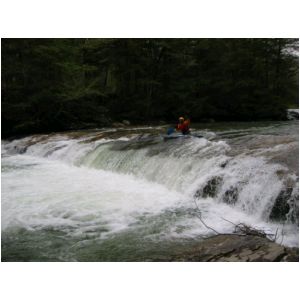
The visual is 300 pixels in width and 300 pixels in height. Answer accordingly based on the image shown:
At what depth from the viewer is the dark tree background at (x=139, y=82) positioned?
1460 cm

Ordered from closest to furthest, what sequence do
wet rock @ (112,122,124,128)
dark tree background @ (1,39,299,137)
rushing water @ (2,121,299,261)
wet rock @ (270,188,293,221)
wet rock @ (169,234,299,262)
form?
wet rock @ (169,234,299,262) < rushing water @ (2,121,299,261) < wet rock @ (270,188,293,221) < dark tree background @ (1,39,299,137) < wet rock @ (112,122,124,128)

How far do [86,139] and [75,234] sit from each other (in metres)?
7.17

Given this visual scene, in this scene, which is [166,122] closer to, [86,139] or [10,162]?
[86,139]

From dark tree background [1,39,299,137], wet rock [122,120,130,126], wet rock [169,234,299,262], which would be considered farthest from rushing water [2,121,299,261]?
wet rock [122,120,130,126]

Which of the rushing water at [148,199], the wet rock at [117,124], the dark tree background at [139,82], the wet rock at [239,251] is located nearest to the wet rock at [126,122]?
the wet rock at [117,124]

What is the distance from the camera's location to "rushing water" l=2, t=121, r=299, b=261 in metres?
4.70

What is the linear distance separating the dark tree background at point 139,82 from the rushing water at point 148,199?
596cm

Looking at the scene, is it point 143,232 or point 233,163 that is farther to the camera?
point 233,163

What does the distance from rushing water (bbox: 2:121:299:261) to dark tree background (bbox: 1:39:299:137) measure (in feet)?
19.6

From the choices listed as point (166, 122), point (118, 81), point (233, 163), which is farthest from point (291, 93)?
point (233, 163)

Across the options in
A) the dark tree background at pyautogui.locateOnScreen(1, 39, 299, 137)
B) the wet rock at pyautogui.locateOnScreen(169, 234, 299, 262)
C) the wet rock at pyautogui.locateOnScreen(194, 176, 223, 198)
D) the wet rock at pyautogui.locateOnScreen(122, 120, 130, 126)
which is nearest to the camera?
the wet rock at pyautogui.locateOnScreen(169, 234, 299, 262)

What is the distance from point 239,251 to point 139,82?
13.6 m

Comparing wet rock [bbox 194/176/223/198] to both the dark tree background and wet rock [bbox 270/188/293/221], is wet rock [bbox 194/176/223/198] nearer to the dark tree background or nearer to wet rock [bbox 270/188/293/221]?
wet rock [bbox 270/188/293/221]

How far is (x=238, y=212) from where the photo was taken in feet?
18.7
